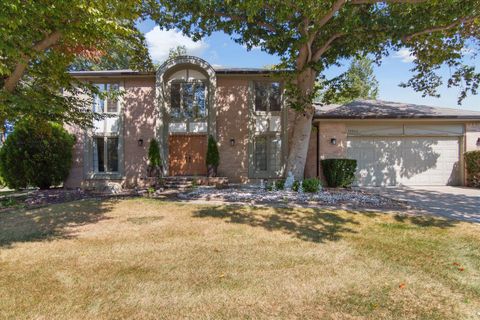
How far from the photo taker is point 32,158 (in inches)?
479

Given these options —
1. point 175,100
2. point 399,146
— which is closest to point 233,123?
point 175,100

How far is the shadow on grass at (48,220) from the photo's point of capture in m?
5.56

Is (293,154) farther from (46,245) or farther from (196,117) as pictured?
(46,245)

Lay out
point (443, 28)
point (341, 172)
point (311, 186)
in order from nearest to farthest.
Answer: point (443, 28), point (311, 186), point (341, 172)

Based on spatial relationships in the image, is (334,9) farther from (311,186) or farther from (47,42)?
(47,42)

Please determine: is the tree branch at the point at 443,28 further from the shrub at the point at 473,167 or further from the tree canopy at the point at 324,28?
the shrub at the point at 473,167

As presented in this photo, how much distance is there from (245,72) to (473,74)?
1024 centimetres

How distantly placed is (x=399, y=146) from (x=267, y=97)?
7.05 m

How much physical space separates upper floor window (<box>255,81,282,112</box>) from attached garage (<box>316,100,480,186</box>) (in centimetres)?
224

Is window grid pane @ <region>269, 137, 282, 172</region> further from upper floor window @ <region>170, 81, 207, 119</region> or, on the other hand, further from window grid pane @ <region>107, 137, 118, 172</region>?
window grid pane @ <region>107, 137, 118, 172</region>

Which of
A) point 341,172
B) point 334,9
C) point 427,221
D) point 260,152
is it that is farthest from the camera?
point 260,152

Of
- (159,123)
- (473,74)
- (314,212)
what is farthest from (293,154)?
(473,74)

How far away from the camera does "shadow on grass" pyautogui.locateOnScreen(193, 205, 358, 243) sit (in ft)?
18.2

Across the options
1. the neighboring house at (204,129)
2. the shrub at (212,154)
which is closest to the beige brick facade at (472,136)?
the neighboring house at (204,129)
